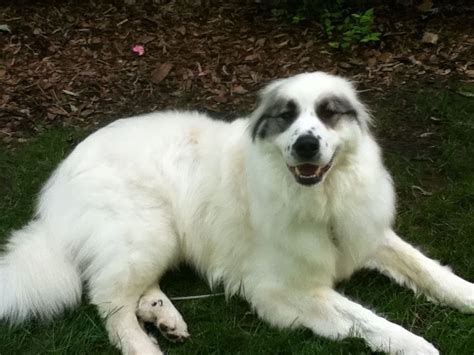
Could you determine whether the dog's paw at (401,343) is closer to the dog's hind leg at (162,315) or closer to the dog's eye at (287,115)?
the dog's hind leg at (162,315)

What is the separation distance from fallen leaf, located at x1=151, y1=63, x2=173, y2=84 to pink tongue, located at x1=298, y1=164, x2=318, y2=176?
3.40 m

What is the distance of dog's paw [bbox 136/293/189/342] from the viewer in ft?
11.8

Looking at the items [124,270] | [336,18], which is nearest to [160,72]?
[336,18]

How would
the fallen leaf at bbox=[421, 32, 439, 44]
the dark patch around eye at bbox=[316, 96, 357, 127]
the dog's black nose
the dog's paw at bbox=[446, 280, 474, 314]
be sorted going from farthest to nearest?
the fallen leaf at bbox=[421, 32, 439, 44], the dog's paw at bbox=[446, 280, 474, 314], the dark patch around eye at bbox=[316, 96, 357, 127], the dog's black nose

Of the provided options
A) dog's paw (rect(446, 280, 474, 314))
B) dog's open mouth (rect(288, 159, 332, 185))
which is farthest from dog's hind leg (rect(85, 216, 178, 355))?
dog's paw (rect(446, 280, 474, 314))

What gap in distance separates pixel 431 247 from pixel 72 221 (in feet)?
7.03

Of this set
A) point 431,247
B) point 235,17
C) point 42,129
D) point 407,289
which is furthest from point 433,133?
point 42,129

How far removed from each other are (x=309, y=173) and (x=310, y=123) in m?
0.25

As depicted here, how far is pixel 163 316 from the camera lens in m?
3.63

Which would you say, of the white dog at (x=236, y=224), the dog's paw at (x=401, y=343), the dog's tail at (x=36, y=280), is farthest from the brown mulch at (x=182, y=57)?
the dog's paw at (x=401, y=343)

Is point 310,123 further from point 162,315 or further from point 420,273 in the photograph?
point 162,315

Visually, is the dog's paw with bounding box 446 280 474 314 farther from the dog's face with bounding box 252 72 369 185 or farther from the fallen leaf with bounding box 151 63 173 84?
the fallen leaf with bounding box 151 63 173 84

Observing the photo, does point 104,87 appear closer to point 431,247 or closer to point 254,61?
point 254,61

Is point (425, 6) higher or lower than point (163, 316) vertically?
higher
